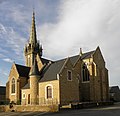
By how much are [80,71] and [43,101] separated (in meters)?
12.8

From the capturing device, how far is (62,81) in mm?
36156

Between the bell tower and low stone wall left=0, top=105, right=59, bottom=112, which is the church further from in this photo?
the bell tower

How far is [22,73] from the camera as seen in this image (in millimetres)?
48312

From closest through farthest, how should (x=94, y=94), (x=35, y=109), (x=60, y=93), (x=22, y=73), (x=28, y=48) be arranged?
(x=35, y=109), (x=60, y=93), (x=94, y=94), (x=22, y=73), (x=28, y=48)

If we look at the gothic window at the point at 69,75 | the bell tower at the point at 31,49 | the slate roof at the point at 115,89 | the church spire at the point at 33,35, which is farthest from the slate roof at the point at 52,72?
the slate roof at the point at 115,89

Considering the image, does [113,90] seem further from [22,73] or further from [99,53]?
[22,73]

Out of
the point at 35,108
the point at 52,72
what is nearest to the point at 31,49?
the point at 52,72

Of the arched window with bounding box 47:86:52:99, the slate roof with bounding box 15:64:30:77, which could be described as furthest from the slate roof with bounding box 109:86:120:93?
the arched window with bounding box 47:86:52:99

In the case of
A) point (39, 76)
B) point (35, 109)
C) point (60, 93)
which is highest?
point (39, 76)

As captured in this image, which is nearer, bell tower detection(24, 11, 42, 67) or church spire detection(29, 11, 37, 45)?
bell tower detection(24, 11, 42, 67)

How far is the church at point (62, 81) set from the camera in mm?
36594

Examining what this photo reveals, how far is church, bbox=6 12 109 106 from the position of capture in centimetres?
3659

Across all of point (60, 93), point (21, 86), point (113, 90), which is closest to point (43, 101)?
point (60, 93)

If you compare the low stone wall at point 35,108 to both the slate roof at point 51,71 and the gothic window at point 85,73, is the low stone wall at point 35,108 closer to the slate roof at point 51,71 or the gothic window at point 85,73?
the slate roof at point 51,71
